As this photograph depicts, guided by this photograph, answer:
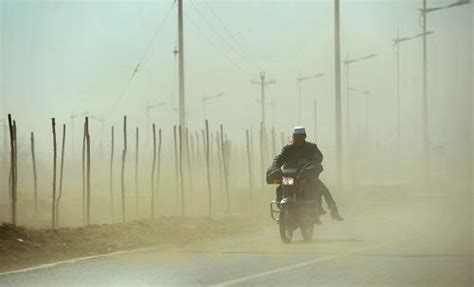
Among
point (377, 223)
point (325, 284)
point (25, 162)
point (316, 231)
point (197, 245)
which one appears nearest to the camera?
point (325, 284)

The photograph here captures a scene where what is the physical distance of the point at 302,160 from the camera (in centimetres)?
1336

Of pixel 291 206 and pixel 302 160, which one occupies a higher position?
pixel 302 160

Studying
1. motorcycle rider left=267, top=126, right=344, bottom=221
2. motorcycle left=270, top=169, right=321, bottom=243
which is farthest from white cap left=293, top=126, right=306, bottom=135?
motorcycle left=270, top=169, right=321, bottom=243

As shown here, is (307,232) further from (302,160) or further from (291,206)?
(302,160)

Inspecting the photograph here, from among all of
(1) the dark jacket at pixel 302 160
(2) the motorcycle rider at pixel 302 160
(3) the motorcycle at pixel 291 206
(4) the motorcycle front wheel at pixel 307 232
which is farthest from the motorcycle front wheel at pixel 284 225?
(1) the dark jacket at pixel 302 160

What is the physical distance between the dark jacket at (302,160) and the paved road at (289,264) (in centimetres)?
132

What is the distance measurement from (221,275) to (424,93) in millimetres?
37315

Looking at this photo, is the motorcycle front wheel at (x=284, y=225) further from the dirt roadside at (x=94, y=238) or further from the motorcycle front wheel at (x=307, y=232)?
the dirt roadside at (x=94, y=238)

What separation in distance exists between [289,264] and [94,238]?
5.01m

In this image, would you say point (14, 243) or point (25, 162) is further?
point (25, 162)

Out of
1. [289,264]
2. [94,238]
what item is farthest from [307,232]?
[94,238]

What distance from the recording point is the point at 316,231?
16.2 m

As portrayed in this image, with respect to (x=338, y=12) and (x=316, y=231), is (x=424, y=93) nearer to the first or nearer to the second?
(x=338, y=12)

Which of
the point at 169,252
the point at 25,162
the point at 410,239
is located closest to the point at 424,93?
the point at 25,162
